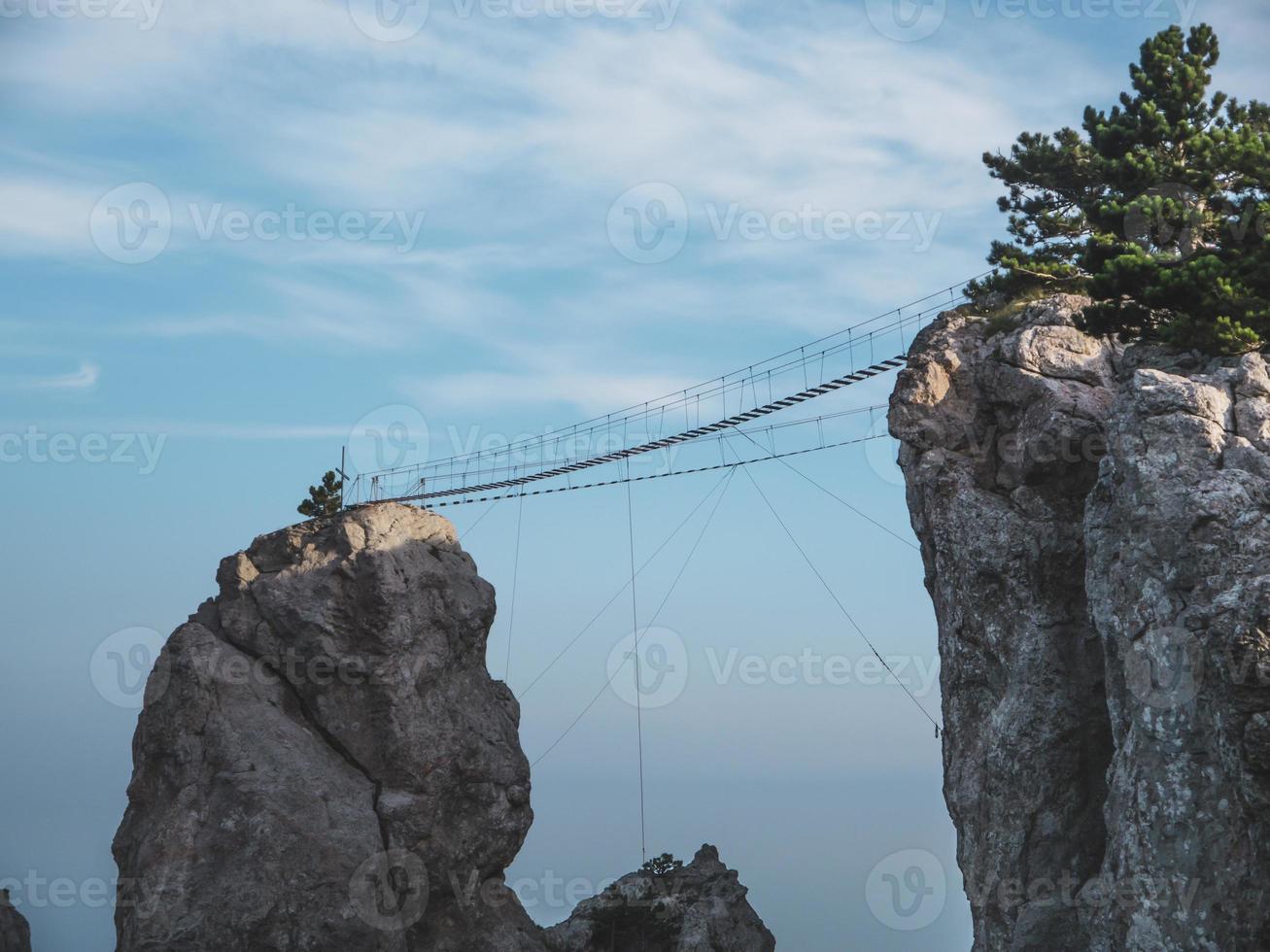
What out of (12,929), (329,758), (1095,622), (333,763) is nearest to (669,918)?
(333,763)

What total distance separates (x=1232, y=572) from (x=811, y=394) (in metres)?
16.6

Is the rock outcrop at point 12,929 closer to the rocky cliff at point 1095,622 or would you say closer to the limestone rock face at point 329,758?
the limestone rock face at point 329,758

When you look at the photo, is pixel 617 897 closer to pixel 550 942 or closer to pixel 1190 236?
pixel 550 942

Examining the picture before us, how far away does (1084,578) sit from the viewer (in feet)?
129

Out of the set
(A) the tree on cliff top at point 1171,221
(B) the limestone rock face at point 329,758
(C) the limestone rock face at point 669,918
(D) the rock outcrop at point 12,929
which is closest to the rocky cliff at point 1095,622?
(A) the tree on cliff top at point 1171,221

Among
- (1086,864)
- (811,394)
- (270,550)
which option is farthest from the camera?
(270,550)

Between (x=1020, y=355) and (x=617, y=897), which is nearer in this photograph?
(x=1020, y=355)

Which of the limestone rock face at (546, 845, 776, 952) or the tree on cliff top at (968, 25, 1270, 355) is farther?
the limestone rock face at (546, 845, 776, 952)

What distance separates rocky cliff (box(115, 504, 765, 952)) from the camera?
45.3 metres

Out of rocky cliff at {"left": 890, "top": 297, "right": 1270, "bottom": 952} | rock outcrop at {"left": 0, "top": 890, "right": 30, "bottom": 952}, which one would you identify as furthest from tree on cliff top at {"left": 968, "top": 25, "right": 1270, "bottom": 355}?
rock outcrop at {"left": 0, "top": 890, "right": 30, "bottom": 952}

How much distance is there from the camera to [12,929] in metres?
59.3

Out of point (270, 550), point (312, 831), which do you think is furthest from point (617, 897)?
point (270, 550)

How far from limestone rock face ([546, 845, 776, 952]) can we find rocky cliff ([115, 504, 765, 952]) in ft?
2.70

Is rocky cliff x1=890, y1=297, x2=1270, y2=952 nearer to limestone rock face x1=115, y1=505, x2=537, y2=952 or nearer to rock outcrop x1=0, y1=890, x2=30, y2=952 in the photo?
limestone rock face x1=115, y1=505, x2=537, y2=952
